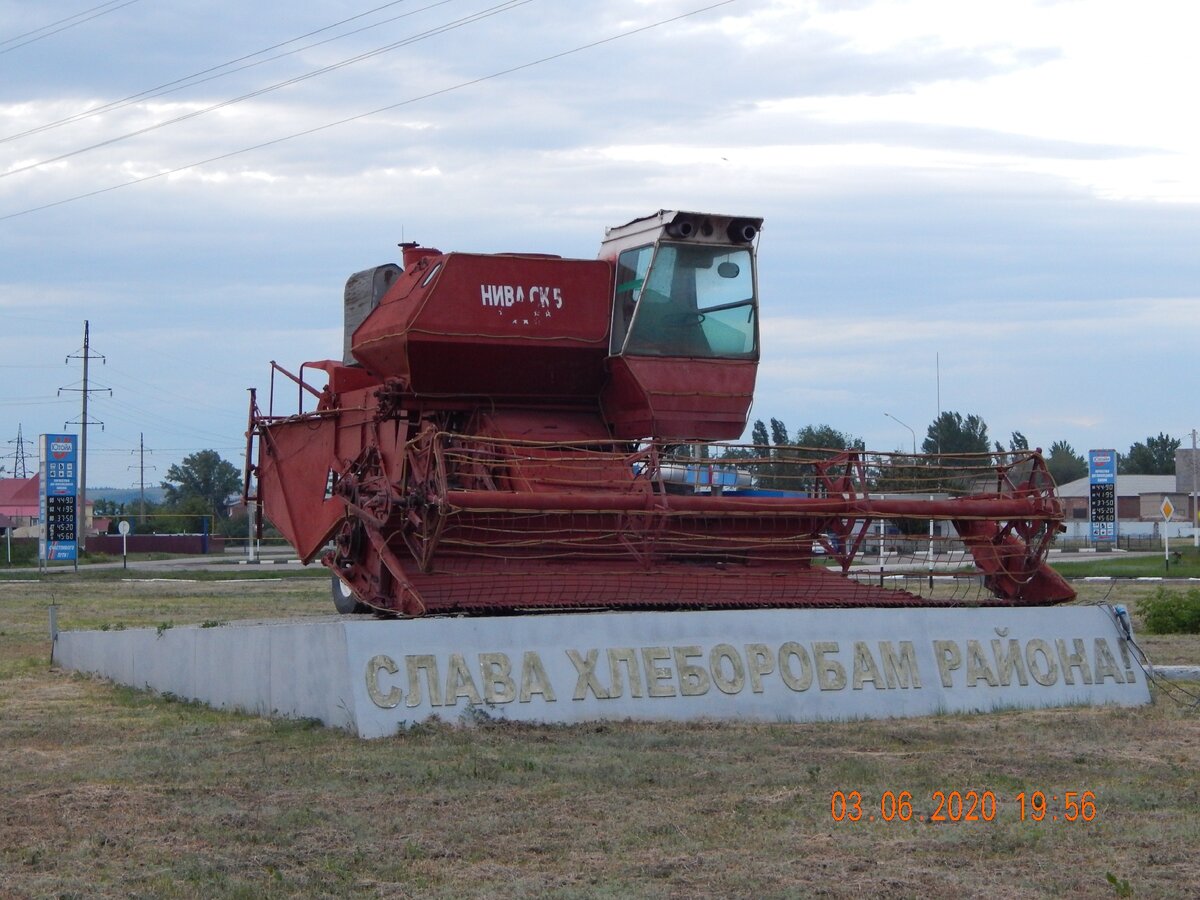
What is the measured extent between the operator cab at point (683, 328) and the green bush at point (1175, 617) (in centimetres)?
801

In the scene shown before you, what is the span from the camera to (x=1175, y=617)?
700 inches

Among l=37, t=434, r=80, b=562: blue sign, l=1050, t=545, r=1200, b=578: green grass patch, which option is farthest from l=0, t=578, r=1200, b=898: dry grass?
l=37, t=434, r=80, b=562: blue sign

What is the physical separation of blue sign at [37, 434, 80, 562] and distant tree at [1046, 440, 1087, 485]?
10087 cm

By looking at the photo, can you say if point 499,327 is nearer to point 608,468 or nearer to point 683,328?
point 683,328

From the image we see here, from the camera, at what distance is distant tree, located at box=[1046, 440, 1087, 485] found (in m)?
136

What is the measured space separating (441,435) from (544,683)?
5.50 ft

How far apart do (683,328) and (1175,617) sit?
884 cm

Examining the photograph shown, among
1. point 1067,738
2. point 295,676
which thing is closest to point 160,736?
point 295,676

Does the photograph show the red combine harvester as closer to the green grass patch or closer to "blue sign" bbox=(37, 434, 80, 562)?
the green grass patch

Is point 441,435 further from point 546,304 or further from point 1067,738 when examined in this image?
point 1067,738

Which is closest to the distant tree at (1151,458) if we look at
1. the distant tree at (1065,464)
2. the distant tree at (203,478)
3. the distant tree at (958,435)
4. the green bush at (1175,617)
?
the distant tree at (1065,464)

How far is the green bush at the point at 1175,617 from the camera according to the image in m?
17.7

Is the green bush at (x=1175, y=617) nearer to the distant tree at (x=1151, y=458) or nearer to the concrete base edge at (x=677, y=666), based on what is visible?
the concrete base edge at (x=677, y=666)
